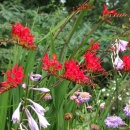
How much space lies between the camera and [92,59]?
1596mm

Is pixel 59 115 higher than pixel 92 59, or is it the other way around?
pixel 92 59

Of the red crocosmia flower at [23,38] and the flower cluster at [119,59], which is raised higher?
the red crocosmia flower at [23,38]

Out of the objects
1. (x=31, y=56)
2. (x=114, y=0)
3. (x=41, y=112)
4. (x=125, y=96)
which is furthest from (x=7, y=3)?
(x=41, y=112)

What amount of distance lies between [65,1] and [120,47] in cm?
737

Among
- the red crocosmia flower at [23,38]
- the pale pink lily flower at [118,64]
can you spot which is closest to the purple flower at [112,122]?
the pale pink lily flower at [118,64]

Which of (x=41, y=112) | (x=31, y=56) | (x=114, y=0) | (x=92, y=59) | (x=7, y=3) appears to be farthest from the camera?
(x=114, y=0)

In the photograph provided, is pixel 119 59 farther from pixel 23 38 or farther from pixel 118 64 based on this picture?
pixel 23 38

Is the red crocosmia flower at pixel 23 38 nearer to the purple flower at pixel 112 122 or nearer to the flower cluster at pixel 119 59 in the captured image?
the flower cluster at pixel 119 59

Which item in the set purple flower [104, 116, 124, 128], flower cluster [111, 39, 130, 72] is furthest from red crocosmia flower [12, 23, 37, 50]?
purple flower [104, 116, 124, 128]

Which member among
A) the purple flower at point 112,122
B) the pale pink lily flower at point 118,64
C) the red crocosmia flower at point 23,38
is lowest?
the purple flower at point 112,122

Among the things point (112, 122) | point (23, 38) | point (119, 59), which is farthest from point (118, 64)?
point (23, 38)

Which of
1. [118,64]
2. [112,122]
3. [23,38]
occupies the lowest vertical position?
[112,122]

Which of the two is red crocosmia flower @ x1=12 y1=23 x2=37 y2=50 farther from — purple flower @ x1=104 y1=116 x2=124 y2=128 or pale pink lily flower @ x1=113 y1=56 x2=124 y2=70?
purple flower @ x1=104 y1=116 x2=124 y2=128

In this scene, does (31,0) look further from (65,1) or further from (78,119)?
(78,119)
